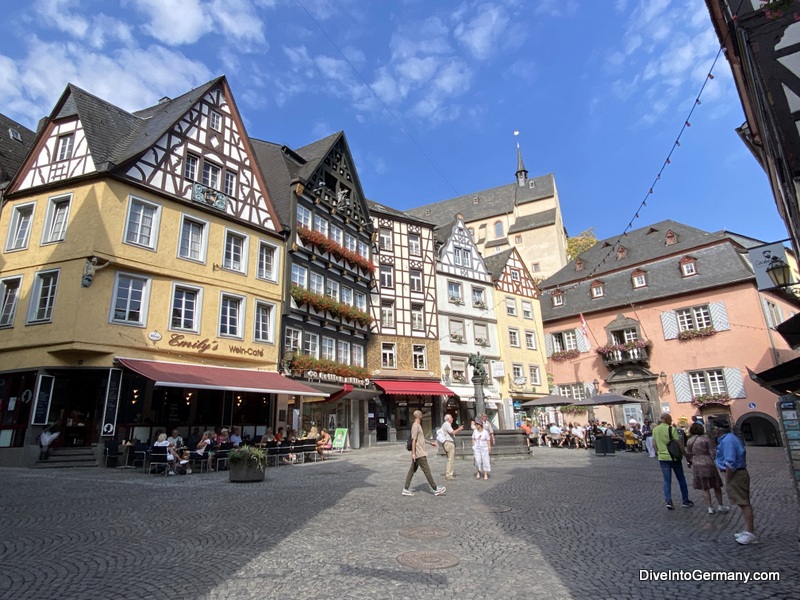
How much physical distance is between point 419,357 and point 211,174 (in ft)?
51.3

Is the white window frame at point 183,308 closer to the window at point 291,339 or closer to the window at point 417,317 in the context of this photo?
the window at point 291,339

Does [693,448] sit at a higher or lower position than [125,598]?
higher

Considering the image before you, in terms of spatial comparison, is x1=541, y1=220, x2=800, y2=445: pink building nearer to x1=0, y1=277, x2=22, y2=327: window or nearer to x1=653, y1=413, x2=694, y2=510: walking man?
x1=653, y1=413, x2=694, y2=510: walking man

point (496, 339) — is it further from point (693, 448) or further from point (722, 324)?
point (693, 448)

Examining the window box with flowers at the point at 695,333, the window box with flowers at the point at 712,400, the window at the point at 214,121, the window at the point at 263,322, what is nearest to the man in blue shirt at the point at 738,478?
the window at the point at 263,322

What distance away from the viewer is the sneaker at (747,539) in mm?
5730

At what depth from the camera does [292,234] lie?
22.5 meters

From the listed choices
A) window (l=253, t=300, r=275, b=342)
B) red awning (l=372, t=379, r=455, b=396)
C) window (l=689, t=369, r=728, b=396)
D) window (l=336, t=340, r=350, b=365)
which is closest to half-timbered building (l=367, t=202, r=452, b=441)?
red awning (l=372, t=379, r=455, b=396)

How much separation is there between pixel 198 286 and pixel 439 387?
15.6 m

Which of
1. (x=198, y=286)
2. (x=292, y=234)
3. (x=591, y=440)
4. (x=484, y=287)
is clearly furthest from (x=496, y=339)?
(x=198, y=286)

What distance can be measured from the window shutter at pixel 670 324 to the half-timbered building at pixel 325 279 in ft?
64.7

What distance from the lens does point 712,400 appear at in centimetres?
2847

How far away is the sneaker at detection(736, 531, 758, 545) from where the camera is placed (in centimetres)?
573

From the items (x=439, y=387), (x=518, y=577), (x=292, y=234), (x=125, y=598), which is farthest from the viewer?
(x=439, y=387)
